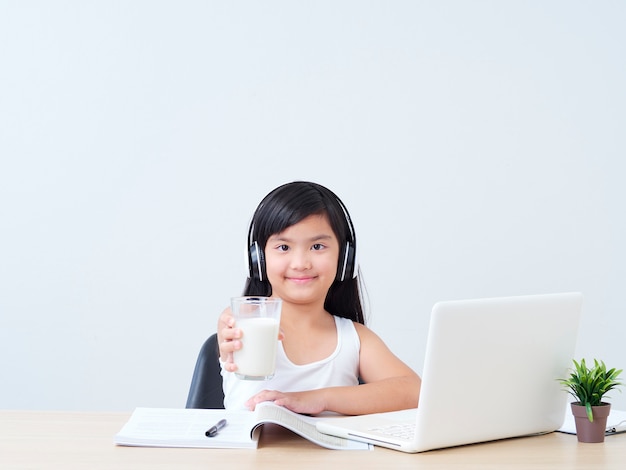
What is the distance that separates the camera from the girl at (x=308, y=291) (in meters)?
1.99

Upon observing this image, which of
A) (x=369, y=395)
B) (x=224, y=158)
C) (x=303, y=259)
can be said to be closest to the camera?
(x=369, y=395)

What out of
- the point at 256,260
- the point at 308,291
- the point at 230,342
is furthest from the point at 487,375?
the point at 256,260

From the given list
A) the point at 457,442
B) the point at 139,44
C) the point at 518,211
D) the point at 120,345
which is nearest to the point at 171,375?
the point at 120,345

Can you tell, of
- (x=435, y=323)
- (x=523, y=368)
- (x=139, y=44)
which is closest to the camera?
(x=435, y=323)

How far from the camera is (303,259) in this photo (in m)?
1.98

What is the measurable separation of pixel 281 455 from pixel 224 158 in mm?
2101

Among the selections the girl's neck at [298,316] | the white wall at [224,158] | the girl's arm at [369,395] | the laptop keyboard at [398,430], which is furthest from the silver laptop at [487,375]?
the white wall at [224,158]

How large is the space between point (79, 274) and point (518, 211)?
1.73 metres

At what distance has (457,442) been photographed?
1436 millimetres

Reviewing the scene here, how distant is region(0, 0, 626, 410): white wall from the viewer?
3354mm

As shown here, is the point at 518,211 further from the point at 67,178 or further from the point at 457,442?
the point at 457,442

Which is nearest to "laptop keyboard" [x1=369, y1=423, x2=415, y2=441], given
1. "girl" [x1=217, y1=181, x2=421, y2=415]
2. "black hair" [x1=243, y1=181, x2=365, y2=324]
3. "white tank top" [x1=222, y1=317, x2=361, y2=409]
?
"girl" [x1=217, y1=181, x2=421, y2=415]

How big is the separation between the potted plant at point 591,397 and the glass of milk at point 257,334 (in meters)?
0.52

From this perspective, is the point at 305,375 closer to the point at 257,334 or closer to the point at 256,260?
the point at 256,260
